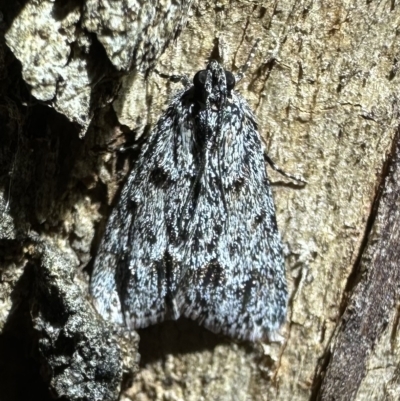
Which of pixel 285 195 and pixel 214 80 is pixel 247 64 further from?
pixel 285 195

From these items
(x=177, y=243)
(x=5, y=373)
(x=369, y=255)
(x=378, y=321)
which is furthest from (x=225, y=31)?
(x=5, y=373)

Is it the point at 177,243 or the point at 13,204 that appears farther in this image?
the point at 177,243

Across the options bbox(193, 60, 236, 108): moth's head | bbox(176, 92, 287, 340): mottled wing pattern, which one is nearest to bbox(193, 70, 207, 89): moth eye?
bbox(193, 60, 236, 108): moth's head

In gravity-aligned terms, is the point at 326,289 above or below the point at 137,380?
above

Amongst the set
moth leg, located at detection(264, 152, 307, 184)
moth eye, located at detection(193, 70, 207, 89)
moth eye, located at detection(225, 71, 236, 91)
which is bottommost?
moth leg, located at detection(264, 152, 307, 184)

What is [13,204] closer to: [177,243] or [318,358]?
[177,243]

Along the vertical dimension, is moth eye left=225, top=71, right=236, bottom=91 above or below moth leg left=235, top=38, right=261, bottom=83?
below

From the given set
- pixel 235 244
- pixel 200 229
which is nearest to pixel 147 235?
pixel 200 229

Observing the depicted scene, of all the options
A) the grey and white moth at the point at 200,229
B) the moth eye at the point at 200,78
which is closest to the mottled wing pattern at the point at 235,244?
the grey and white moth at the point at 200,229

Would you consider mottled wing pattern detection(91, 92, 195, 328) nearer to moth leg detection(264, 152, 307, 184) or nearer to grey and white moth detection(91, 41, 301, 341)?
grey and white moth detection(91, 41, 301, 341)
